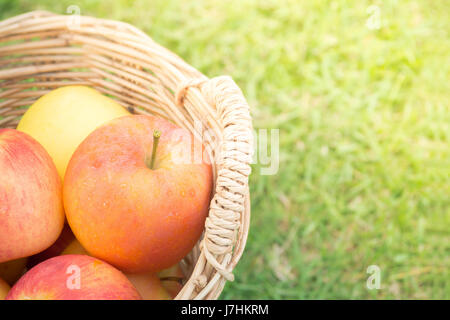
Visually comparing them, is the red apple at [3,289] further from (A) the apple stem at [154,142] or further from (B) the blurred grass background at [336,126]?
(B) the blurred grass background at [336,126]

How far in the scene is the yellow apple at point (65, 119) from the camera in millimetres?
880

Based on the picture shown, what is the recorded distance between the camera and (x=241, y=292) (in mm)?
1230

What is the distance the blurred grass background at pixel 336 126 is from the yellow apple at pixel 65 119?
59cm

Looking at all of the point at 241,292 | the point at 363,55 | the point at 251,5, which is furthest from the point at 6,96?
the point at 363,55

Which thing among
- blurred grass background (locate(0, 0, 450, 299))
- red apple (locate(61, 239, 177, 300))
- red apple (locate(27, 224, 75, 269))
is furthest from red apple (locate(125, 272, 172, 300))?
blurred grass background (locate(0, 0, 450, 299))

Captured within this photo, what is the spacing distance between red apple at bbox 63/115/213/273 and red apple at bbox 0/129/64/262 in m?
0.03

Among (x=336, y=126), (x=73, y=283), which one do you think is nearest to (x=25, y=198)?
(x=73, y=283)

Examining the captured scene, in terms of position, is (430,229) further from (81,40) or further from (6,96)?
(6,96)

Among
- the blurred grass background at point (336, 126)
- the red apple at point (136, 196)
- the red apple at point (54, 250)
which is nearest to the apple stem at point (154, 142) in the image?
the red apple at point (136, 196)

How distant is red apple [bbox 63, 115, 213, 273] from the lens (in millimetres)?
719

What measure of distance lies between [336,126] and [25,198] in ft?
3.43

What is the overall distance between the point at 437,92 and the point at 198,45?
841 mm

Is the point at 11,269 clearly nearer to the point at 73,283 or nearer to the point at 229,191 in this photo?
the point at 73,283

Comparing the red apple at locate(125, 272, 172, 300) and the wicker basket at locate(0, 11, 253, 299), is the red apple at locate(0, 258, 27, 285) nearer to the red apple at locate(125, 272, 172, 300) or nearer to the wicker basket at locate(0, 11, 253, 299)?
the red apple at locate(125, 272, 172, 300)
